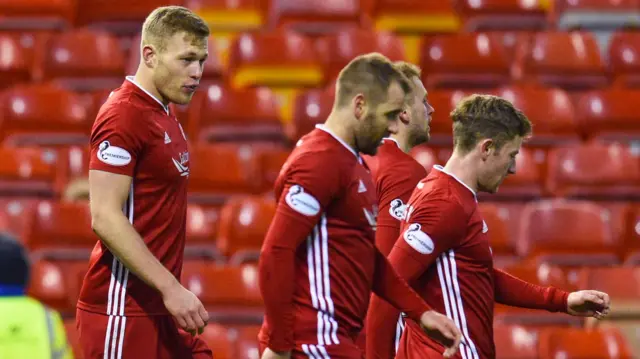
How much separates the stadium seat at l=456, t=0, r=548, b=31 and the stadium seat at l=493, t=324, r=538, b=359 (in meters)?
3.87

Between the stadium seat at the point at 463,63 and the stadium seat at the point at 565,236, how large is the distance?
1.72 metres

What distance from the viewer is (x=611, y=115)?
856cm

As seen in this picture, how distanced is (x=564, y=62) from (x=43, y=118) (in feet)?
13.1

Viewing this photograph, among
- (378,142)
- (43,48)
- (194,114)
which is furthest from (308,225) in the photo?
(43,48)

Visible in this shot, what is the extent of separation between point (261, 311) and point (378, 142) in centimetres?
332

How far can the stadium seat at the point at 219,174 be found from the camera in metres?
7.79

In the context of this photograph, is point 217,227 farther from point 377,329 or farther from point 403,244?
point 403,244

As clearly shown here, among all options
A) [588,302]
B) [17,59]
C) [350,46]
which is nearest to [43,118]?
[17,59]

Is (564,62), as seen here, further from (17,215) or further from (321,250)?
(321,250)

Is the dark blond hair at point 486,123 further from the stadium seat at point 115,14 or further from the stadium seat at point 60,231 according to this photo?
the stadium seat at point 115,14

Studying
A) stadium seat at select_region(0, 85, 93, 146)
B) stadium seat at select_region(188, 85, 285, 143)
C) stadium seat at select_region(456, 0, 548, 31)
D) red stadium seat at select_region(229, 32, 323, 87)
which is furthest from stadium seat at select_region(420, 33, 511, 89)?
stadium seat at select_region(0, 85, 93, 146)

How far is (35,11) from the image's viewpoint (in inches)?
373

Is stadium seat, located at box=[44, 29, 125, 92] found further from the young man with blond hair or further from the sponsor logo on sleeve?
the sponsor logo on sleeve

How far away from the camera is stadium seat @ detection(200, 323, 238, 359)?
6.11 m
